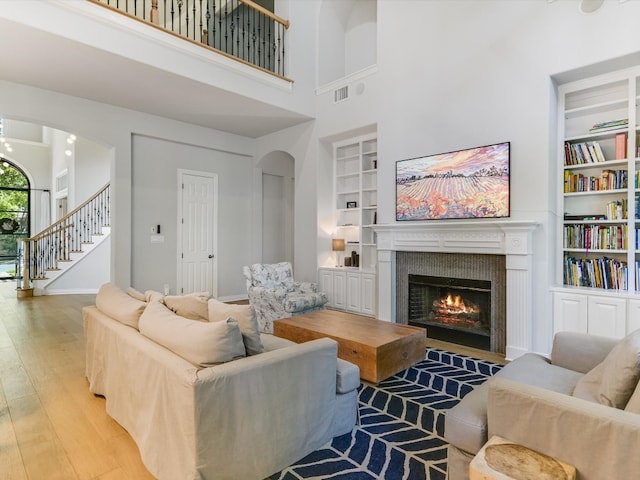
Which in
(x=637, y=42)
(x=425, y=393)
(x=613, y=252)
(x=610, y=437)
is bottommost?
(x=425, y=393)

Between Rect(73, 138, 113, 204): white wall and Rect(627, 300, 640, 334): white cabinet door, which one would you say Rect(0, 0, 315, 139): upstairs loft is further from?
Rect(627, 300, 640, 334): white cabinet door

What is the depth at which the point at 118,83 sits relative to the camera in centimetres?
477

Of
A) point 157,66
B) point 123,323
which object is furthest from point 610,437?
point 157,66

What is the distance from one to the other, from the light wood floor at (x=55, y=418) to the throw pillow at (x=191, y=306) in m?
0.86

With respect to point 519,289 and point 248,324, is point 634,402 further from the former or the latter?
point 519,289

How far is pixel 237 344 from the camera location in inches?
75.5

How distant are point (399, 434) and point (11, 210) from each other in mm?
14294

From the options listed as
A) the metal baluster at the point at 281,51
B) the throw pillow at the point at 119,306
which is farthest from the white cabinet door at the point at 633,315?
the metal baluster at the point at 281,51

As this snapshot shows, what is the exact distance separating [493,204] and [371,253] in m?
2.30

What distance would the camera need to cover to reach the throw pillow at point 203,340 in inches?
72.1

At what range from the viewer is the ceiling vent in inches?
229

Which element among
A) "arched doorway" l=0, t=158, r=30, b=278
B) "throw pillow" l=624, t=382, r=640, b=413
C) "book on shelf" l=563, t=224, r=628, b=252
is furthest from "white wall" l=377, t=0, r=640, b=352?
"arched doorway" l=0, t=158, r=30, b=278

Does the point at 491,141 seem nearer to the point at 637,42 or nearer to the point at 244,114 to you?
the point at 637,42

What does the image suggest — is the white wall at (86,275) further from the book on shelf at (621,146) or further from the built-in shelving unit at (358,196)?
the book on shelf at (621,146)
